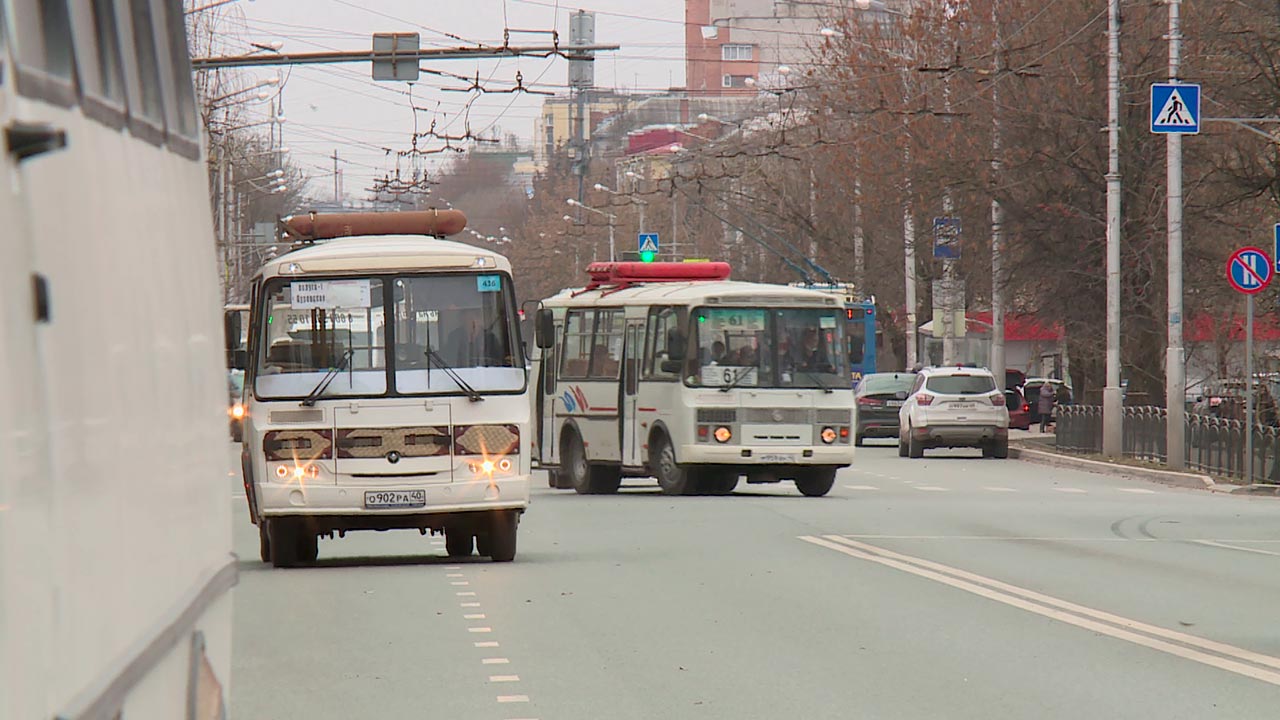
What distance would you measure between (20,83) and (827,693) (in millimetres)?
6881

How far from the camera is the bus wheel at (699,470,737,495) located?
28266mm

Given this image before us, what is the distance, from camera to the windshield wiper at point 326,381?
16.3 metres

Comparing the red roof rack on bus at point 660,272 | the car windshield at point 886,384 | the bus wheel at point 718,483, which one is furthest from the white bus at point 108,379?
the car windshield at point 886,384

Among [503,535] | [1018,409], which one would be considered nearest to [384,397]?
[503,535]

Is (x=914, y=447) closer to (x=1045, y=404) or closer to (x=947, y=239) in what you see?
(x=947, y=239)

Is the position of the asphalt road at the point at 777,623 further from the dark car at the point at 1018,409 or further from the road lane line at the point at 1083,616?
the dark car at the point at 1018,409

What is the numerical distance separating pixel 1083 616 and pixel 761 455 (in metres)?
14.1

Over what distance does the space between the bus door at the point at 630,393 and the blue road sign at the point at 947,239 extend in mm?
18446

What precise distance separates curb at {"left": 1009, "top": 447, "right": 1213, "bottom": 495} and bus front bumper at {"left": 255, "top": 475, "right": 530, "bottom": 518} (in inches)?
631

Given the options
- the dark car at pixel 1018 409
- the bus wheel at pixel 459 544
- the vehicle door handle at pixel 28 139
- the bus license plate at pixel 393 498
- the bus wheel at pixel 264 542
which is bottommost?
the dark car at pixel 1018 409

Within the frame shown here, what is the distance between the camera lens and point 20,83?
300 cm

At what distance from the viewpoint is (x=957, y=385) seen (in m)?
41.4

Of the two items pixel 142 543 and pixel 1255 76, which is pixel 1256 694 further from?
pixel 1255 76

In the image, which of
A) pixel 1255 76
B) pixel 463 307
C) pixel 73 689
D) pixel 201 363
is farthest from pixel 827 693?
pixel 1255 76
